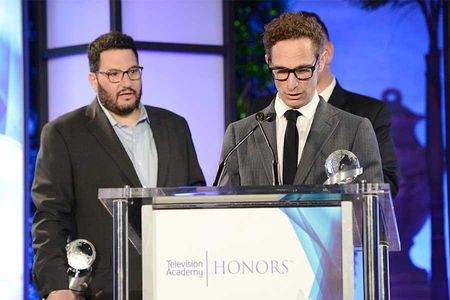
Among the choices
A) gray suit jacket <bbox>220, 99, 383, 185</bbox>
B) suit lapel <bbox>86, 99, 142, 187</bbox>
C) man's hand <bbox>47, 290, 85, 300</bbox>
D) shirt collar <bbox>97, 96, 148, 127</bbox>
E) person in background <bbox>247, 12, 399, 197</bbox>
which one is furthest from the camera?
person in background <bbox>247, 12, 399, 197</bbox>

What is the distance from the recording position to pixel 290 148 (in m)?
3.37

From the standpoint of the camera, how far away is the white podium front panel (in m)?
2.55

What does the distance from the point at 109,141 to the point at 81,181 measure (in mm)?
208

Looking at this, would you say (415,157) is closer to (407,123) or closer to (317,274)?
(407,123)

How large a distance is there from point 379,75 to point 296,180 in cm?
346

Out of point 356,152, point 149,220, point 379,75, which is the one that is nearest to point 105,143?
point 356,152

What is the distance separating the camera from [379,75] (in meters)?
6.63

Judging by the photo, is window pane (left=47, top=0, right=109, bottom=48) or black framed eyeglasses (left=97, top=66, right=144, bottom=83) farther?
window pane (left=47, top=0, right=109, bottom=48)

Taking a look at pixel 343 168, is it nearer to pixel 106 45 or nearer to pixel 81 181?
pixel 81 181

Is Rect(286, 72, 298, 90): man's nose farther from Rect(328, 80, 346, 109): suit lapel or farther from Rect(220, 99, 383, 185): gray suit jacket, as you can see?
Rect(328, 80, 346, 109): suit lapel

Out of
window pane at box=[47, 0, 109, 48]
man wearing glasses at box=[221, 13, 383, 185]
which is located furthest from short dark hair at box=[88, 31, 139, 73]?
window pane at box=[47, 0, 109, 48]

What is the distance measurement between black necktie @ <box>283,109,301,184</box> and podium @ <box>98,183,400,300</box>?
738mm

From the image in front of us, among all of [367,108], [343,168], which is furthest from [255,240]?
[367,108]

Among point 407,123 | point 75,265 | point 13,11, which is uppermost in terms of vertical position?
point 13,11
